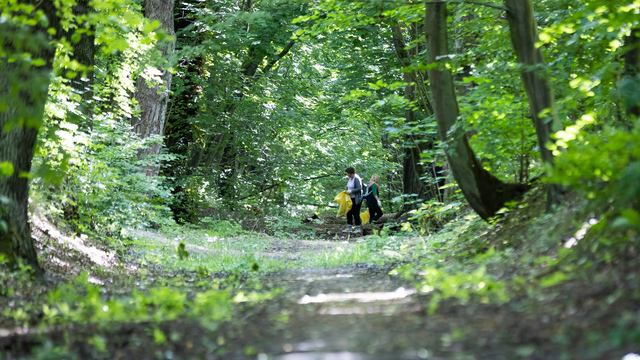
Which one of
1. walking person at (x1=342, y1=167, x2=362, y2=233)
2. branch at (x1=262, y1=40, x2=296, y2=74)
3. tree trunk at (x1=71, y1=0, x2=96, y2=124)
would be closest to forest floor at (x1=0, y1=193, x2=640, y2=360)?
tree trunk at (x1=71, y1=0, x2=96, y2=124)

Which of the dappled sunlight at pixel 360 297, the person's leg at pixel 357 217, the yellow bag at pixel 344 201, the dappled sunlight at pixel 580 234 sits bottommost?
the person's leg at pixel 357 217

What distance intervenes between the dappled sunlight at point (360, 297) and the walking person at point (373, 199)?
11.9 metres

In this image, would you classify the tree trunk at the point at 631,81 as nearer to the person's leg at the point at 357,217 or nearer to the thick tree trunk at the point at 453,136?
the thick tree trunk at the point at 453,136

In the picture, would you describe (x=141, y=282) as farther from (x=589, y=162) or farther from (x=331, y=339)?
(x=589, y=162)

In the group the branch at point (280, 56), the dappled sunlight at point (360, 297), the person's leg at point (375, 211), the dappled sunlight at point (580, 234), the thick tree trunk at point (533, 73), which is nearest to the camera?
the dappled sunlight at point (580, 234)

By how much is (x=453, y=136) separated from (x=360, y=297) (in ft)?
9.20

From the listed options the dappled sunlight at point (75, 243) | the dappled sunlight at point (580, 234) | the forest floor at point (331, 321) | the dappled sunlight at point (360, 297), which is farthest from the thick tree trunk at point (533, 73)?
the dappled sunlight at point (75, 243)

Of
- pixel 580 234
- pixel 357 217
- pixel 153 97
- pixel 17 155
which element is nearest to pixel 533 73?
pixel 580 234

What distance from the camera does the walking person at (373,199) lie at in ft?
58.1

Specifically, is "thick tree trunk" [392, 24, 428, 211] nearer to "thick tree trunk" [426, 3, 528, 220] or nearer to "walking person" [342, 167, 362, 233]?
"walking person" [342, 167, 362, 233]

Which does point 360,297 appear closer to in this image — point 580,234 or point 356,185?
point 580,234

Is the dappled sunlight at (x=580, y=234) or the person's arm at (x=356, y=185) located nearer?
the dappled sunlight at (x=580, y=234)

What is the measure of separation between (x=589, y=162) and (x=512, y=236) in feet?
9.19

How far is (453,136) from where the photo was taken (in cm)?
726
